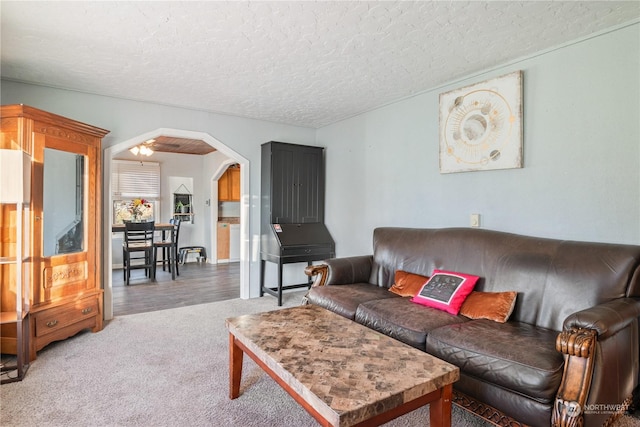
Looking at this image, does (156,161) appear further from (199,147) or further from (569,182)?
(569,182)

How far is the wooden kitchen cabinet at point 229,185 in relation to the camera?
787cm

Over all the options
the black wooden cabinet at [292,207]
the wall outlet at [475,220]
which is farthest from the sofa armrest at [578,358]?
the black wooden cabinet at [292,207]

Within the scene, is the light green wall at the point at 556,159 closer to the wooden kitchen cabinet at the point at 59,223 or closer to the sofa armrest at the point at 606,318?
the sofa armrest at the point at 606,318

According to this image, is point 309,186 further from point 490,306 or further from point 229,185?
point 229,185

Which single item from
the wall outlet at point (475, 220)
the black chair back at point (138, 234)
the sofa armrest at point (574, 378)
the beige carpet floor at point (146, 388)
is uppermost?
the wall outlet at point (475, 220)

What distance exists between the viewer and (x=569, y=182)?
99.7 inches

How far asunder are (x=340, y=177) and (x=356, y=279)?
1742mm

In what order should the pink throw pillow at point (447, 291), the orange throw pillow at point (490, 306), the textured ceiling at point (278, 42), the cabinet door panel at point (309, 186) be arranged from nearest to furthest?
the textured ceiling at point (278, 42), the orange throw pillow at point (490, 306), the pink throw pillow at point (447, 291), the cabinet door panel at point (309, 186)

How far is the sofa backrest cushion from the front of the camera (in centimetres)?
203

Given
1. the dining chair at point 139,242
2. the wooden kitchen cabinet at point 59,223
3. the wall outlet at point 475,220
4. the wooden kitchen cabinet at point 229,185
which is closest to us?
the wooden kitchen cabinet at point 59,223

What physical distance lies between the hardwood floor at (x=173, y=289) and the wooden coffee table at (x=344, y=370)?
260 cm

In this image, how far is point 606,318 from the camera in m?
1.64

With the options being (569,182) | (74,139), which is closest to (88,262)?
(74,139)

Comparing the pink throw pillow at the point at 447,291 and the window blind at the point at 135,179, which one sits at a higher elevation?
the window blind at the point at 135,179
